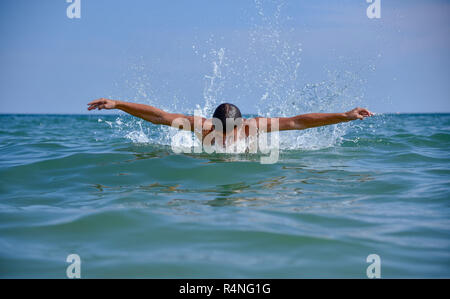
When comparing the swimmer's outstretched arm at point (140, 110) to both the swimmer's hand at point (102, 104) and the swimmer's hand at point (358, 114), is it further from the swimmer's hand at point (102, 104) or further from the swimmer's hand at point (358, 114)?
the swimmer's hand at point (358, 114)

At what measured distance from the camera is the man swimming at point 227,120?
623 centimetres

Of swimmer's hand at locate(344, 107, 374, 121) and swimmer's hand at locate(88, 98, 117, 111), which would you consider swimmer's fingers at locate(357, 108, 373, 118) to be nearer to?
swimmer's hand at locate(344, 107, 374, 121)

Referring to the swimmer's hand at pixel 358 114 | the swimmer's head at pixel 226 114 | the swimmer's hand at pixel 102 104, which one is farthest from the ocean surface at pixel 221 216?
the swimmer's hand at pixel 102 104

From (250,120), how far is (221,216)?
3344 millimetres

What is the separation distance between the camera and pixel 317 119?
21.3ft

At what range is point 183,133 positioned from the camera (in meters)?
10.0

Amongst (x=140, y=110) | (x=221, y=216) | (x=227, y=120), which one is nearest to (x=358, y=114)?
(x=227, y=120)

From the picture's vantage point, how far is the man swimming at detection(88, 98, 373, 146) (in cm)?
623

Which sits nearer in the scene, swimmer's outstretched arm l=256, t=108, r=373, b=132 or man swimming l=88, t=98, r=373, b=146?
swimmer's outstretched arm l=256, t=108, r=373, b=132

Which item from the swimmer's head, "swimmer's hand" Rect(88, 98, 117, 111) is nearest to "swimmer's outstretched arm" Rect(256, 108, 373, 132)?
the swimmer's head

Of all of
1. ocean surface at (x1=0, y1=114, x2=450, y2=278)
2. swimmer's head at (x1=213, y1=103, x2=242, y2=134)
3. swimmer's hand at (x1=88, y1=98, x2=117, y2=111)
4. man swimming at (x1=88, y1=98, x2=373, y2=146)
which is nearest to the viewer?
ocean surface at (x1=0, y1=114, x2=450, y2=278)
